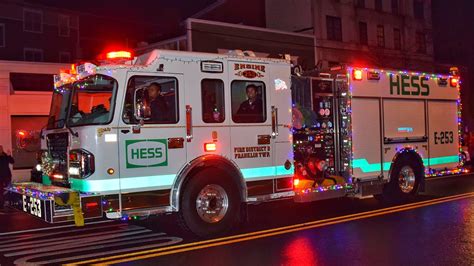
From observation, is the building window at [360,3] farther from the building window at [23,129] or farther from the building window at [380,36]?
the building window at [23,129]

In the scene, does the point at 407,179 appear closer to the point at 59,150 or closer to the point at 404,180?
the point at 404,180

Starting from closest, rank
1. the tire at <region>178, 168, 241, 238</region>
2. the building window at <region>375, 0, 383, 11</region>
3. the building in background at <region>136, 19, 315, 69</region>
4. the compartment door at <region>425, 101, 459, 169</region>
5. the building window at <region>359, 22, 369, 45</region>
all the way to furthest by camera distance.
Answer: the tire at <region>178, 168, 241, 238</region>
the compartment door at <region>425, 101, 459, 169</region>
the building in background at <region>136, 19, 315, 69</region>
the building window at <region>359, 22, 369, 45</region>
the building window at <region>375, 0, 383, 11</region>

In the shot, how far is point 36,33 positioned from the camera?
3497cm

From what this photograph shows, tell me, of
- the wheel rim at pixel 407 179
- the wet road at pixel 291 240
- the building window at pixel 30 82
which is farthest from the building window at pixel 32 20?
the wheel rim at pixel 407 179

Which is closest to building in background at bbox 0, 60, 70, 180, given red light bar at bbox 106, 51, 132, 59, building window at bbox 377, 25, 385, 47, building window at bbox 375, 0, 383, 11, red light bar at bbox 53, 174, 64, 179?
red light bar at bbox 53, 174, 64, 179

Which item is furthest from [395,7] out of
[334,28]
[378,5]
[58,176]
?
[58,176]

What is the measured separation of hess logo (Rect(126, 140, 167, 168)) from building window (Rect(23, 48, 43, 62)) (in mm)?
30598

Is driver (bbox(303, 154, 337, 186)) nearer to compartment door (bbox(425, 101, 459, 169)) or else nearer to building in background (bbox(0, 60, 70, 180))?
compartment door (bbox(425, 101, 459, 169))

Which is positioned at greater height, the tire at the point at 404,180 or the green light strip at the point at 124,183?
the green light strip at the point at 124,183

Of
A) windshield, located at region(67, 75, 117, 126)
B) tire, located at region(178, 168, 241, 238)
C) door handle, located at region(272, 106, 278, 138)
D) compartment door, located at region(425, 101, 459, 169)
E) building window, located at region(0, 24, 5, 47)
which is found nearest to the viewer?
windshield, located at region(67, 75, 117, 126)

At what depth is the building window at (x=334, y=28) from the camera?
3368 cm

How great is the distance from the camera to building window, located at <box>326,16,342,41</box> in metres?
33.7

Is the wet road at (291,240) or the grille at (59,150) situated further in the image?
the grille at (59,150)

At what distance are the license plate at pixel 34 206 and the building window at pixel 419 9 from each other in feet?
126
